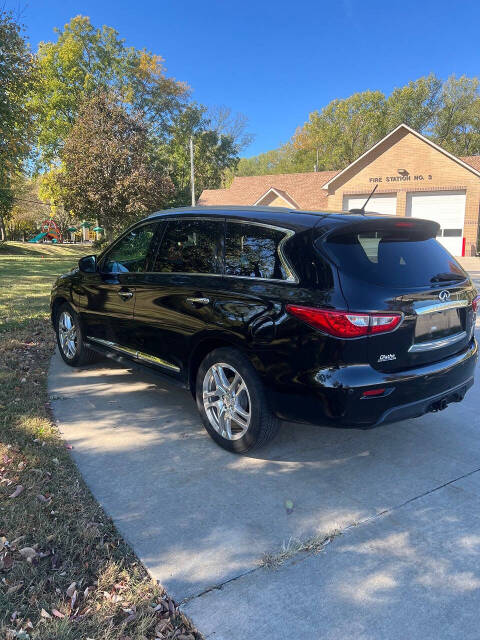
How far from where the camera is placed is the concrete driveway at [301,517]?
221cm

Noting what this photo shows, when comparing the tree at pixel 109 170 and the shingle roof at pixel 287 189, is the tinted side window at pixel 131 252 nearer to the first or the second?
the tree at pixel 109 170

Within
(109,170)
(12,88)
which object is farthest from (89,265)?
(109,170)

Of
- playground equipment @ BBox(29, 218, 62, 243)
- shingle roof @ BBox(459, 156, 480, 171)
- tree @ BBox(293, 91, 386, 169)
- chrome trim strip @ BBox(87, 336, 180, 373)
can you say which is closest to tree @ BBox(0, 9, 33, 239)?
chrome trim strip @ BBox(87, 336, 180, 373)

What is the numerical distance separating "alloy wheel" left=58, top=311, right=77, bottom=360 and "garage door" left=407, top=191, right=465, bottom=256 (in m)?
25.9

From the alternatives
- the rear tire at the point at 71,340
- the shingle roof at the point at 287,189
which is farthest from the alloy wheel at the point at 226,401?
the shingle roof at the point at 287,189

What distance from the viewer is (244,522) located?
9.45 feet

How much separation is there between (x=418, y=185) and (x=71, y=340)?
89.9ft

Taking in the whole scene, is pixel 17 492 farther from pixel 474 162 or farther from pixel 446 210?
pixel 474 162

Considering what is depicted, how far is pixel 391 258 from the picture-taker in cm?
331

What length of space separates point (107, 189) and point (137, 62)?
90.5ft

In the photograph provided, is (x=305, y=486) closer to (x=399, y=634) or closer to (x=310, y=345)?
(x=310, y=345)

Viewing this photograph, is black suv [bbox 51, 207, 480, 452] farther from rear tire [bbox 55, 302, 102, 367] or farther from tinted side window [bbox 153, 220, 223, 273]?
rear tire [bbox 55, 302, 102, 367]

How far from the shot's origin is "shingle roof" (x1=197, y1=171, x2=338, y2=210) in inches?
1400

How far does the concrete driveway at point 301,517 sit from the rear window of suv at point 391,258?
1379 millimetres
